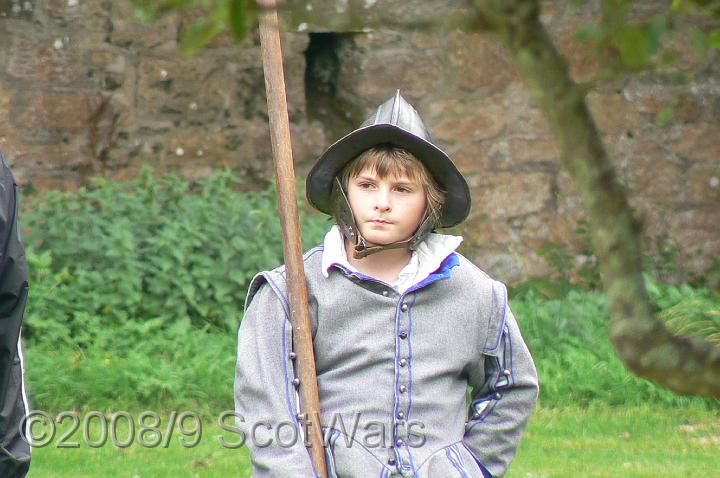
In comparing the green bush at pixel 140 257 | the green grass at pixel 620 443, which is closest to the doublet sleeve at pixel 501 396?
the green grass at pixel 620 443

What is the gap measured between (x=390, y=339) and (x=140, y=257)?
10.6 feet

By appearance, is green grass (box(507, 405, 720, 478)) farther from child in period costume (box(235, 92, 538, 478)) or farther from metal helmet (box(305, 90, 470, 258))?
metal helmet (box(305, 90, 470, 258))

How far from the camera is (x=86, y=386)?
4.92 metres

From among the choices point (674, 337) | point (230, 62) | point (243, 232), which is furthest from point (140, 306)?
point (674, 337)

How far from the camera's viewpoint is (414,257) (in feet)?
9.56

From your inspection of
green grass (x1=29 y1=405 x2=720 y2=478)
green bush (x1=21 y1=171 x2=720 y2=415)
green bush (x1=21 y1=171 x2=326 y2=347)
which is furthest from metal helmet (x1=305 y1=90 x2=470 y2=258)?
green bush (x1=21 y1=171 x2=326 y2=347)

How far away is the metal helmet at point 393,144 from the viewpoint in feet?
9.41

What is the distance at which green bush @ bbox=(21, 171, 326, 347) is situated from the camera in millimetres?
5469

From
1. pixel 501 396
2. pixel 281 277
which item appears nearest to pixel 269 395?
pixel 281 277

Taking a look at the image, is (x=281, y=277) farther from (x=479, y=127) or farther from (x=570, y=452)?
(x=479, y=127)

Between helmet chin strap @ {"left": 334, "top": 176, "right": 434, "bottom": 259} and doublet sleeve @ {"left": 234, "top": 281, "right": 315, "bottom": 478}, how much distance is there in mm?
207

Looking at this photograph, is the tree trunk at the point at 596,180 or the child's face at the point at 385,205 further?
the child's face at the point at 385,205

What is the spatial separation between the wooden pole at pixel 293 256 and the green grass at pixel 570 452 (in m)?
1.68

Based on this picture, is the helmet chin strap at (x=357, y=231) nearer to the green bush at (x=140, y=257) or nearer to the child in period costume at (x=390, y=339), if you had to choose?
the child in period costume at (x=390, y=339)
